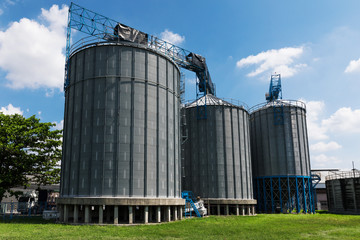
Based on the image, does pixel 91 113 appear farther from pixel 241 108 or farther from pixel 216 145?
pixel 241 108

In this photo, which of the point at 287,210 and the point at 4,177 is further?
the point at 287,210

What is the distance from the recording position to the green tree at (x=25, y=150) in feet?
122

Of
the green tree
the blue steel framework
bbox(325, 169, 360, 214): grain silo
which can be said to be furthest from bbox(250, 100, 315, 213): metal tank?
the green tree

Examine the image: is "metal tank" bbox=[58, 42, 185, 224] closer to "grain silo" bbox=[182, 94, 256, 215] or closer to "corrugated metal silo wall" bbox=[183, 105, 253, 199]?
"grain silo" bbox=[182, 94, 256, 215]

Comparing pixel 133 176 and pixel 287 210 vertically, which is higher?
pixel 133 176

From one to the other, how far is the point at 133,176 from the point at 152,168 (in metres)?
2.19

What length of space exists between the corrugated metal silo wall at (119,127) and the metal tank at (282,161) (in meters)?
24.8

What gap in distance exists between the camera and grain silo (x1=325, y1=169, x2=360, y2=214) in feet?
170

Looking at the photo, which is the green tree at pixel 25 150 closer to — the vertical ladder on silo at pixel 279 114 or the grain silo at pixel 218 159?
the grain silo at pixel 218 159

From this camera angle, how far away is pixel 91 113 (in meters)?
30.6

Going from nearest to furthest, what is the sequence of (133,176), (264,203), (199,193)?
(133,176), (199,193), (264,203)

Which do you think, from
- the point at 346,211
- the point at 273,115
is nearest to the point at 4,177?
the point at 273,115

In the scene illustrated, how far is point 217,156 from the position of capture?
44.8m

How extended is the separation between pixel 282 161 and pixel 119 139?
32.9 metres
